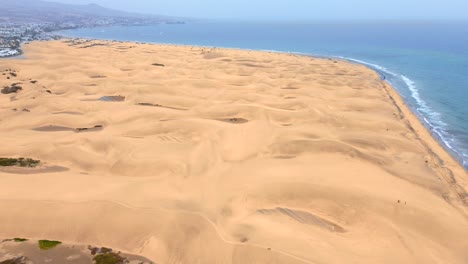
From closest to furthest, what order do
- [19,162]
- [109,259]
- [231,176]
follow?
[109,259], [231,176], [19,162]

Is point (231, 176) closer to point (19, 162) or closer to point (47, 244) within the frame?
point (47, 244)

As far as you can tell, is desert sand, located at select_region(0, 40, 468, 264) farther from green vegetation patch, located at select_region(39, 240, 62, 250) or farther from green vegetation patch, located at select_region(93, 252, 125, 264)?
green vegetation patch, located at select_region(93, 252, 125, 264)

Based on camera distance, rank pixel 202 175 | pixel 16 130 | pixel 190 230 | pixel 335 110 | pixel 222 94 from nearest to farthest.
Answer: pixel 190 230 → pixel 202 175 → pixel 16 130 → pixel 335 110 → pixel 222 94

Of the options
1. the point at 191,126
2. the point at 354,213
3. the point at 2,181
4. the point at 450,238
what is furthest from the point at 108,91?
the point at 450,238

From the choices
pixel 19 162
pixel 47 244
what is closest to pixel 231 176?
Answer: pixel 47 244

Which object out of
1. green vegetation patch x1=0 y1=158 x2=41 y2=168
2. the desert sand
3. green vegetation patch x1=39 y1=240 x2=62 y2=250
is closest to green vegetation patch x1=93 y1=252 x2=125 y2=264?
the desert sand

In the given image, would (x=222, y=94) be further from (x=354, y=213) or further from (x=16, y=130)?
(x=354, y=213)
